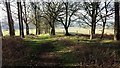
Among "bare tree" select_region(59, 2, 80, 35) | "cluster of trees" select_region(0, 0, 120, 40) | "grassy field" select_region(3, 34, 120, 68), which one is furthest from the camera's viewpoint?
"bare tree" select_region(59, 2, 80, 35)

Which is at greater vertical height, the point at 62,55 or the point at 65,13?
the point at 65,13

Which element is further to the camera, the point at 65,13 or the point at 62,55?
the point at 65,13

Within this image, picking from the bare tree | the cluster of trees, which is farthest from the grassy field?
the bare tree

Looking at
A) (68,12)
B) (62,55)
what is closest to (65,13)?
(68,12)

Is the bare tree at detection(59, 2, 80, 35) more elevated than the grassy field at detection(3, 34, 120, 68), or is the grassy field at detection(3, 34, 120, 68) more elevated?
the bare tree at detection(59, 2, 80, 35)

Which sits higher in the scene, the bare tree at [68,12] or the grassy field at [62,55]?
the bare tree at [68,12]

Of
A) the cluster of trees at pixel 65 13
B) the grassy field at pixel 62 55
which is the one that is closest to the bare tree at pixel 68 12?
the cluster of trees at pixel 65 13

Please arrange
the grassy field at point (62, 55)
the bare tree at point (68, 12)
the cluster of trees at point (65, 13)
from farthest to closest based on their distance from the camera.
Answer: the bare tree at point (68, 12) → the cluster of trees at point (65, 13) → the grassy field at point (62, 55)

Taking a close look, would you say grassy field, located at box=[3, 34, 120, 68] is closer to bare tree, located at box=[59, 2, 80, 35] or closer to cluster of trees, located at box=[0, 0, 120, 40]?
cluster of trees, located at box=[0, 0, 120, 40]

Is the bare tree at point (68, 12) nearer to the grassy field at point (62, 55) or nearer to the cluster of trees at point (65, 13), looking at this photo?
the cluster of trees at point (65, 13)

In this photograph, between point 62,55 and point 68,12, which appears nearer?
point 62,55

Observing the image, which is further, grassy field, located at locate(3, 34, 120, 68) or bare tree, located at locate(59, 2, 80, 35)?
bare tree, located at locate(59, 2, 80, 35)

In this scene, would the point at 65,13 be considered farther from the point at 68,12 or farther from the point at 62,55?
the point at 62,55

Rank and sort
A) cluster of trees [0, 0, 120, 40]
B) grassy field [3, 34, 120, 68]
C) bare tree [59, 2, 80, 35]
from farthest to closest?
1. bare tree [59, 2, 80, 35]
2. cluster of trees [0, 0, 120, 40]
3. grassy field [3, 34, 120, 68]
